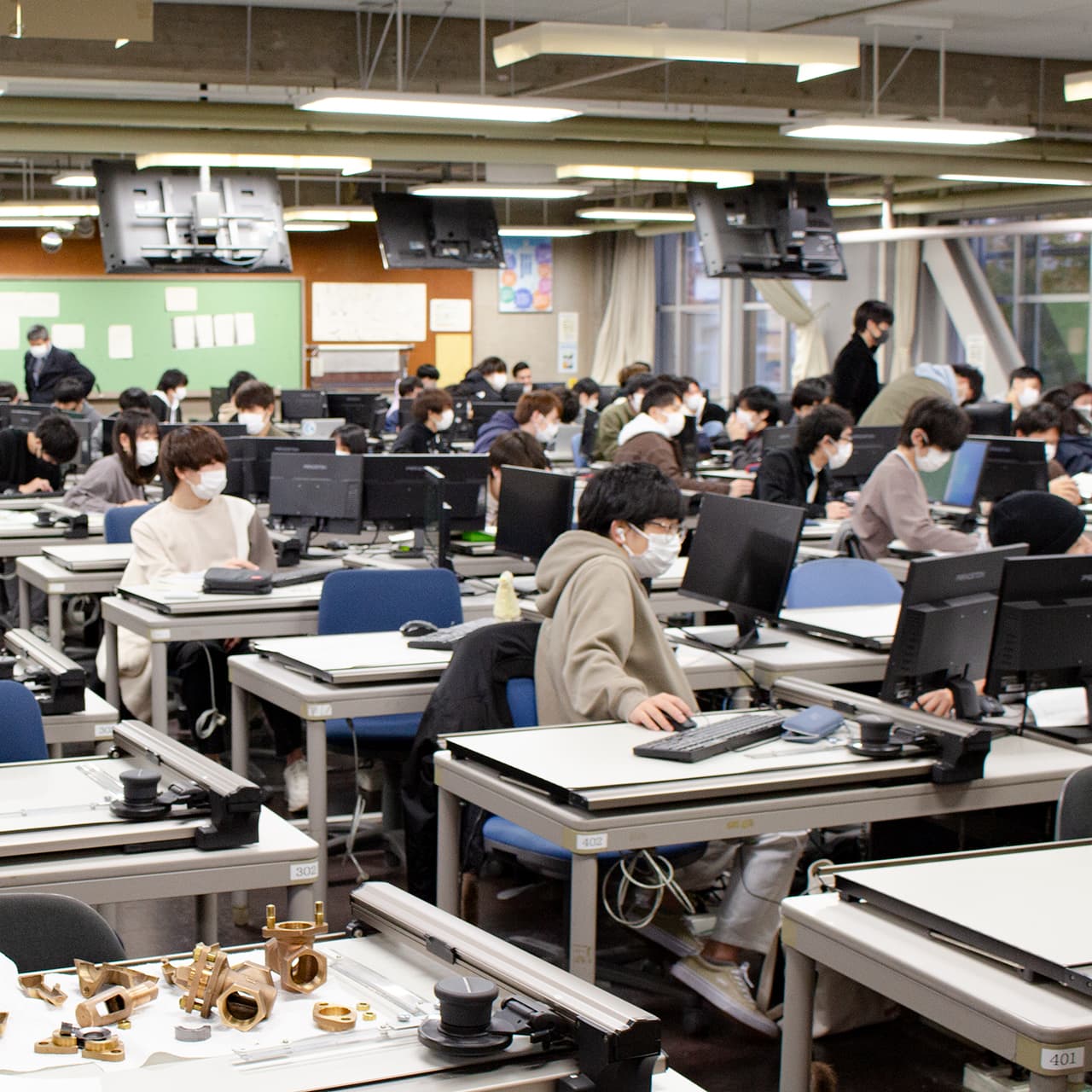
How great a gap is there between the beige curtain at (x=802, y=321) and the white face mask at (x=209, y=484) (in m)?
10.6

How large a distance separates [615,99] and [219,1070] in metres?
8.12

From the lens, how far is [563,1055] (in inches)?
66.2

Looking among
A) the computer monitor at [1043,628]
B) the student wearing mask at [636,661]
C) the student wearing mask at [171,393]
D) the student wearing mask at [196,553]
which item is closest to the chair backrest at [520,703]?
the student wearing mask at [636,661]

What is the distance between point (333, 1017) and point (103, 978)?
30 cm

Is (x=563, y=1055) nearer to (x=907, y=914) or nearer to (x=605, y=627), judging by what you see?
(x=907, y=914)

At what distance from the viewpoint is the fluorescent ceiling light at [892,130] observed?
756 cm

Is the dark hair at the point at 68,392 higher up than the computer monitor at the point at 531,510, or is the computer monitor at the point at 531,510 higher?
the dark hair at the point at 68,392

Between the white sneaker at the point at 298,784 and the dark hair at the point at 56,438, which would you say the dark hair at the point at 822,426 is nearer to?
the white sneaker at the point at 298,784

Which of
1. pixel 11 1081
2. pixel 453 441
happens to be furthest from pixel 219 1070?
pixel 453 441

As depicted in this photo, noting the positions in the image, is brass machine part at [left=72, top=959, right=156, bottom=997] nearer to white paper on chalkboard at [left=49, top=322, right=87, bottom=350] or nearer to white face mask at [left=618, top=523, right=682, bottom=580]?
white face mask at [left=618, top=523, right=682, bottom=580]

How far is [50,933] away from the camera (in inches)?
80.4

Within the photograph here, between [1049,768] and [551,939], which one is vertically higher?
[1049,768]

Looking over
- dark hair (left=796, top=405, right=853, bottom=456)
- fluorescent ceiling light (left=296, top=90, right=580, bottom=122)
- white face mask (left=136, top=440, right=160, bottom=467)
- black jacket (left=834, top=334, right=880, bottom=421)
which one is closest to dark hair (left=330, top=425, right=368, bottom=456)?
white face mask (left=136, top=440, right=160, bottom=467)

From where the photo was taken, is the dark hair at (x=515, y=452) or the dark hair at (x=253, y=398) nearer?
the dark hair at (x=515, y=452)
